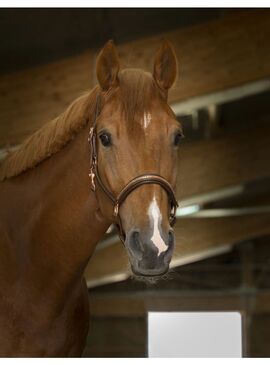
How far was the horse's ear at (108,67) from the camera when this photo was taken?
1.36 metres

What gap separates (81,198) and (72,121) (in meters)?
0.17

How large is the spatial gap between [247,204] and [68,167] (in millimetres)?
1326

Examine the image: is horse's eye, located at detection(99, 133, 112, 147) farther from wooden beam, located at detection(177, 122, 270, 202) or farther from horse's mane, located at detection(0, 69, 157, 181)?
wooden beam, located at detection(177, 122, 270, 202)

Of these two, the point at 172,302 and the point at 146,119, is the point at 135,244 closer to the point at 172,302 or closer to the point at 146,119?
the point at 146,119

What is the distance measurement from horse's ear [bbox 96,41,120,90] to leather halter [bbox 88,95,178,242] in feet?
0.12

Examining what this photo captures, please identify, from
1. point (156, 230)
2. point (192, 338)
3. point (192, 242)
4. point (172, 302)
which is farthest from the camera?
point (172, 302)

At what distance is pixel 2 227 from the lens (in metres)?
1.50

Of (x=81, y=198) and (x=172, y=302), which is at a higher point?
(x=172, y=302)

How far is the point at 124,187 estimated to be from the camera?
4.15ft

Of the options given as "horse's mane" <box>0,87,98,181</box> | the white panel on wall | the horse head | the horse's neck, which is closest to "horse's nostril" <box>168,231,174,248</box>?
the horse head

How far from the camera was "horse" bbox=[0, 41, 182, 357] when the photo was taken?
4.10 feet

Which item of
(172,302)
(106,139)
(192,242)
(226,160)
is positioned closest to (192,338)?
(192,242)

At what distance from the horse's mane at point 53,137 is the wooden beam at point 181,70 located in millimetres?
348

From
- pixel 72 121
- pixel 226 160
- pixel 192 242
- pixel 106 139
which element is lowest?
pixel 106 139
